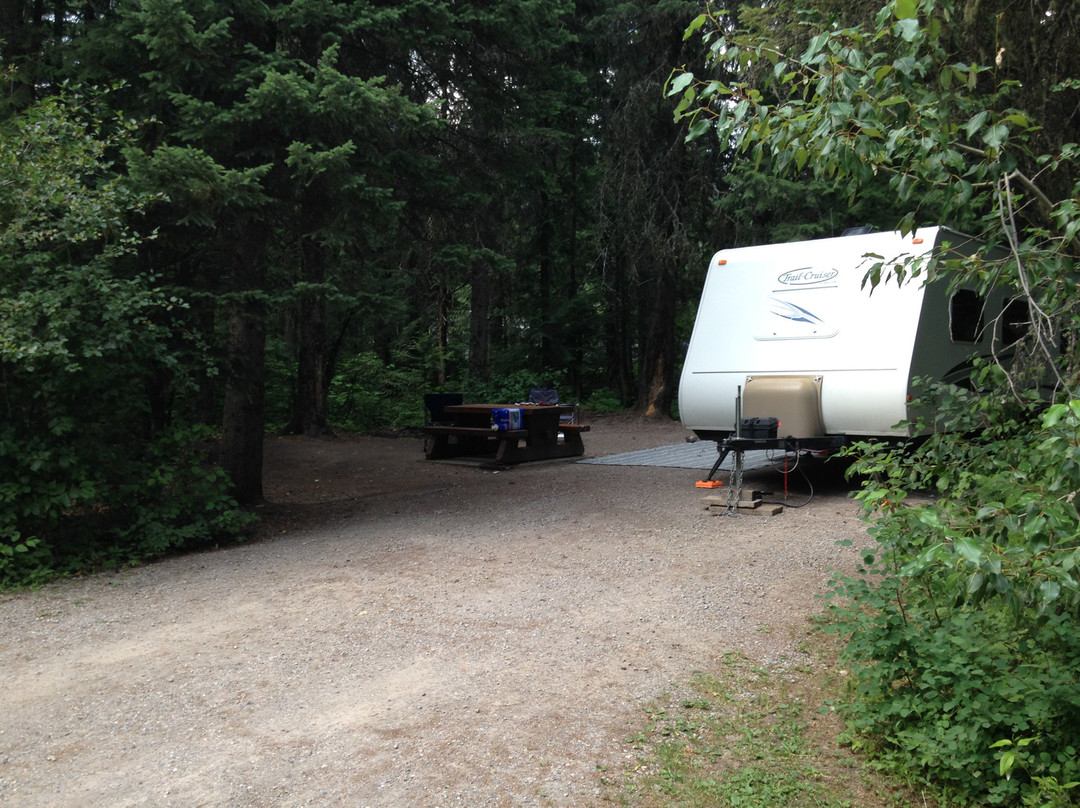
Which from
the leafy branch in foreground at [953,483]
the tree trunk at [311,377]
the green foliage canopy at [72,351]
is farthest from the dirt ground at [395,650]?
the tree trunk at [311,377]

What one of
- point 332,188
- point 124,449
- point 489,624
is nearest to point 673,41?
point 332,188

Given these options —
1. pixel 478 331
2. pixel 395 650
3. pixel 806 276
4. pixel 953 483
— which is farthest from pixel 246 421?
pixel 478 331

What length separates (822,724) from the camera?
3652 millimetres

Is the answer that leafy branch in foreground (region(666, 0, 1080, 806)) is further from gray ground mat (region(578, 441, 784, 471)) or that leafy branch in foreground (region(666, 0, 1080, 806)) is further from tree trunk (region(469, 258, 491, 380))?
tree trunk (region(469, 258, 491, 380))

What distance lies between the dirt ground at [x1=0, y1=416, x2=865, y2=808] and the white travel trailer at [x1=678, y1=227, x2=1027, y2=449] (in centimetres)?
98

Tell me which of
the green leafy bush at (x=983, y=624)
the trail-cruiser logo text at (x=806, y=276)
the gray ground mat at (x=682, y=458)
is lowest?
the gray ground mat at (x=682, y=458)

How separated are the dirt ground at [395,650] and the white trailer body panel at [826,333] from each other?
4.02ft

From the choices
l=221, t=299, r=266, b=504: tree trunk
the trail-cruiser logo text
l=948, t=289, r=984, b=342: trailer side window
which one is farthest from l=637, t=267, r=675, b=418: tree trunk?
l=221, t=299, r=266, b=504: tree trunk

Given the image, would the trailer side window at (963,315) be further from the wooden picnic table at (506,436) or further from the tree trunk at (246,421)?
the tree trunk at (246,421)

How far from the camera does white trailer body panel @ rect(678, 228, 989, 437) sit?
838cm

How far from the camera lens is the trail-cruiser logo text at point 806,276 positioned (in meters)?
9.10

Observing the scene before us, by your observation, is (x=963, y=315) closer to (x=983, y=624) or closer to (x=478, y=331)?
(x=983, y=624)

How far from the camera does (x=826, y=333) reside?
8.90m

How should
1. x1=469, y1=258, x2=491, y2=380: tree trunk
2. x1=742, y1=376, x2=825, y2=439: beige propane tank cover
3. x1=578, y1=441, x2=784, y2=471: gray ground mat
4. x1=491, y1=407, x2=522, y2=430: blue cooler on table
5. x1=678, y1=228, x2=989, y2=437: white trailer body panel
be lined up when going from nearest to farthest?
x1=678, y1=228, x2=989, y2=437: white trailer body panel < x1=742, y1=376, x2=825, y2=439: beige propane tank cover < x1=578, y1=441, x2=784, y2=471: gray ground mat < x1=491, y1=407, x2=522, y2=430: blue cooler on table < x1=469, y1=258, x2=491, y2=380: tree trunk
